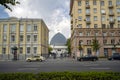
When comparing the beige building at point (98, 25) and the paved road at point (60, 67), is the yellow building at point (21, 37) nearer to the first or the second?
the beige building at point (98, 25)

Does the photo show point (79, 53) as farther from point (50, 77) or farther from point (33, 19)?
point (50, 77)

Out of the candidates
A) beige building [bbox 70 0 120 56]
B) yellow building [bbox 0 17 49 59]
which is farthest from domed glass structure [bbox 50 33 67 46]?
yellow building [bbox 0 17 49 59]

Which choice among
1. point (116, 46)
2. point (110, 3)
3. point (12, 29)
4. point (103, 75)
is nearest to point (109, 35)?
point (116, 46)

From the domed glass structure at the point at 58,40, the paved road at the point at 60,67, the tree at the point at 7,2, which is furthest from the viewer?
the domed glass structure at the point at 58,40

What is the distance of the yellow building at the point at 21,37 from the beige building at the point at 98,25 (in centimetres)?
1370

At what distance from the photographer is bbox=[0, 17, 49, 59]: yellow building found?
65938 millimetres

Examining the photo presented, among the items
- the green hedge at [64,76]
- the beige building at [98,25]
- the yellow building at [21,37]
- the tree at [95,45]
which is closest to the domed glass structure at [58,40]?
the beige building at [98,25]

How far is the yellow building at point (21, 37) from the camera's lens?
65.9 m

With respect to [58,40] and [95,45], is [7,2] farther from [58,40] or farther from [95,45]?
[58,40]

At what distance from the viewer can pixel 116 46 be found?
7131 cm

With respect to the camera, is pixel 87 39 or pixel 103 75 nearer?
pixel 103 75

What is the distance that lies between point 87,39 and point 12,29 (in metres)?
24.3

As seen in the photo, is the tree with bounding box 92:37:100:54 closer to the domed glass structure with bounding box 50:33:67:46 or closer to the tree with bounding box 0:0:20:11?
the tree with bounding box 0:0:20:11

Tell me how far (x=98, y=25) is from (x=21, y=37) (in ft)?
83.6
